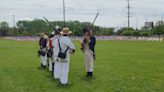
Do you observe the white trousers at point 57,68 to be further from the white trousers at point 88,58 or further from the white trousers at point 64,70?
the white trousers at point 88,58

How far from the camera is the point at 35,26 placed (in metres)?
174

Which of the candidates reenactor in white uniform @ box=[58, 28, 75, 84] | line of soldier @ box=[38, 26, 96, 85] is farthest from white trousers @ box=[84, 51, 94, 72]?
reenactor in white uniform @ box=[58, 28, 75, 84]

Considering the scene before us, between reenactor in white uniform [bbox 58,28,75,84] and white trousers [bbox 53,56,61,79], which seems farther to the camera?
white trousers [bbox 53,56,61,79]

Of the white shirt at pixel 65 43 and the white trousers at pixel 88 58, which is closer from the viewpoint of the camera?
the white shirt at pixel 65 43

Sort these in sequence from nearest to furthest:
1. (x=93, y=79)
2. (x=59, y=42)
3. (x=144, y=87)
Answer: (x=144, y=87)
(x=59, y=42)
(x=93, y=79)

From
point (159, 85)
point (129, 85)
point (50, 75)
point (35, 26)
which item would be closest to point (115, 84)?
point (129, 85)

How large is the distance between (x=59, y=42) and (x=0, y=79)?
399cm

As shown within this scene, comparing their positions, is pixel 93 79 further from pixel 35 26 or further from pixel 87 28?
pixel 35 26

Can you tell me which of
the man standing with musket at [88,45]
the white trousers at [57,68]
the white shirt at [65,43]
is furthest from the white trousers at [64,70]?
the man standing with musket at [88,45]

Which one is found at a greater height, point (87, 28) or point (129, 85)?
point (87, 28)

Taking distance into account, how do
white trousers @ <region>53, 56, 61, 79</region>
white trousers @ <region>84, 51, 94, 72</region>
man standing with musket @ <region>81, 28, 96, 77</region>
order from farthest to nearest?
white trousers @ <region>84, 51, 94, 72</region>, man standing with musket @ <region>81, 28, 96, 77</region>, white trousers @ <region>53, 56, 61, 79</region>

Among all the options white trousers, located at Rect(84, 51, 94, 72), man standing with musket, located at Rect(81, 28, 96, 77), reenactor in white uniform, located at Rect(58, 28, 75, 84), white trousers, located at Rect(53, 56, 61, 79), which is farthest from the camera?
white trousers, located at Rect(84, 51, 94, 72)

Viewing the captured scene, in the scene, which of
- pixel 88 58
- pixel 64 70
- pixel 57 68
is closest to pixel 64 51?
pixel 64 70

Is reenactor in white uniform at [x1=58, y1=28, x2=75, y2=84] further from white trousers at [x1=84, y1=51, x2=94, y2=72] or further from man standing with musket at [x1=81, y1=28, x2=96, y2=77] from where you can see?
white trousers at [x1=84, y1=51, x2=94, y2=72]
